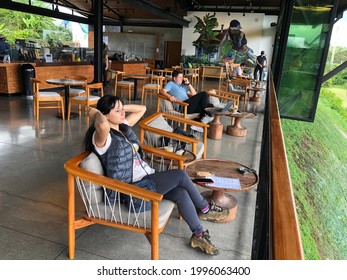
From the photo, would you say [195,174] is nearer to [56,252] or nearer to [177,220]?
[177,220]

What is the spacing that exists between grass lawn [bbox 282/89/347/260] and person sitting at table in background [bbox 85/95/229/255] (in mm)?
4005

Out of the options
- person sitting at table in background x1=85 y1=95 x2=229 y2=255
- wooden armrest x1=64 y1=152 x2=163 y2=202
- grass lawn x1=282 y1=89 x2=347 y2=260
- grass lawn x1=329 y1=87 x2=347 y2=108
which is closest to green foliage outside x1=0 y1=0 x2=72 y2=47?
grass lawn x1=282 y1=89 x2=347 y2=260

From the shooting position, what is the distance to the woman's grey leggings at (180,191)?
6.99ft

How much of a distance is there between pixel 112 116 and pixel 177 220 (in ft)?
3.38

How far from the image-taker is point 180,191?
7.02ft

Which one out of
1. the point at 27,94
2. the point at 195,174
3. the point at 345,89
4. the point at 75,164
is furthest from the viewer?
the point at 345,89

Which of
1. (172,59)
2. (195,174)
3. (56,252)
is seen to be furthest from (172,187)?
(172,59)

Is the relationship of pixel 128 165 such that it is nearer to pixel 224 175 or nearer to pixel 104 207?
pixel 104 207

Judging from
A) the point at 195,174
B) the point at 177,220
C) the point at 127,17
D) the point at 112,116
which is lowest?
the point at 177,220

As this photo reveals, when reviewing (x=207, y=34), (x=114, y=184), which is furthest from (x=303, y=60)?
(x=207, y=34)

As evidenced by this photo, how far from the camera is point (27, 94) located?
303 inches

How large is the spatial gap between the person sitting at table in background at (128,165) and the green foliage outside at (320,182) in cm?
389

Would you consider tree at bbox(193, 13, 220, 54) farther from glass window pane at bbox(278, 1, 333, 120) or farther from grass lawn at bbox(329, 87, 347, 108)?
glass window pane at bbox(278, 1, 333, 120)

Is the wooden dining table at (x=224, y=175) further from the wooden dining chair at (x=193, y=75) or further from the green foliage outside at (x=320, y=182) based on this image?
the wooden dining chair at (x=193, y=75)
